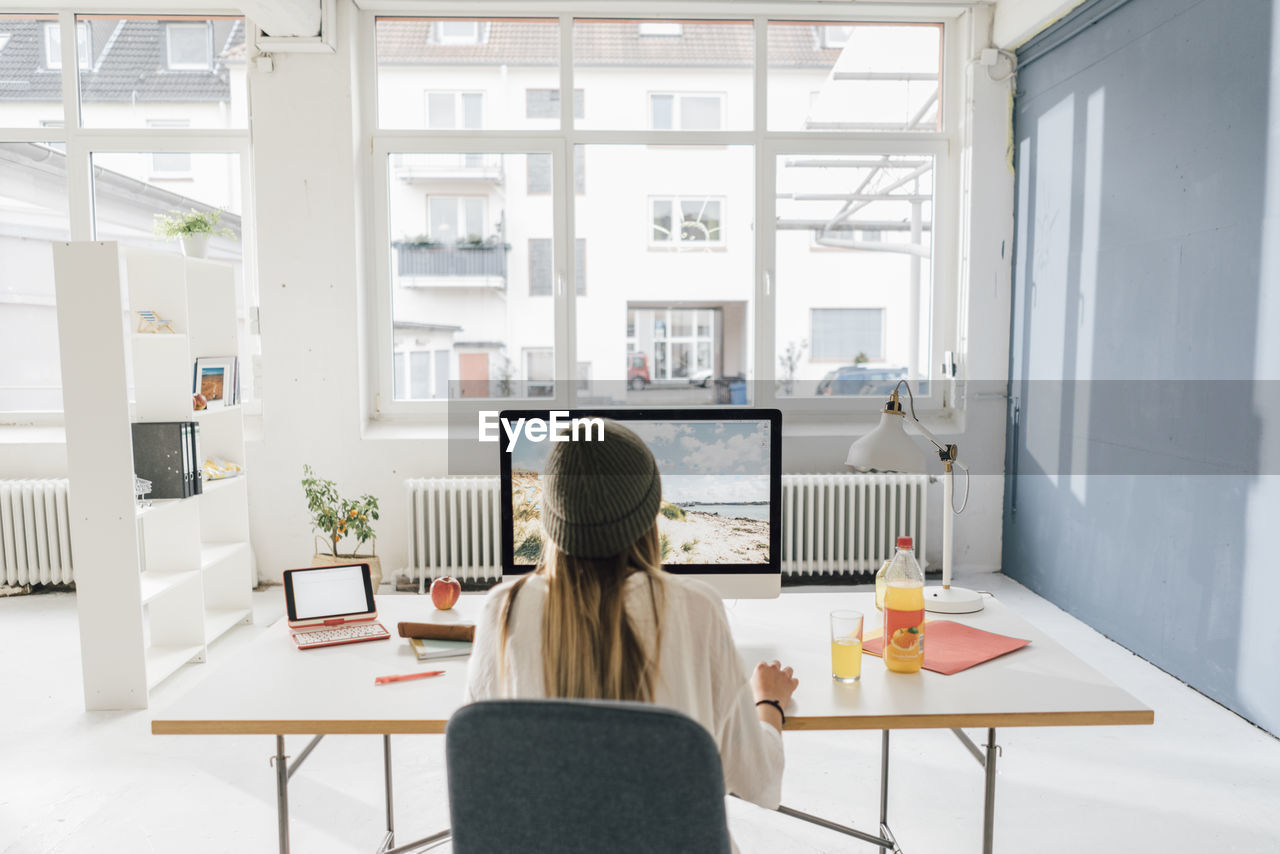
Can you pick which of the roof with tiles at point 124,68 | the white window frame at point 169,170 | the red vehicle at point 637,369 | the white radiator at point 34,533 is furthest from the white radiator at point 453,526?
the roof with tiles at point 124,68

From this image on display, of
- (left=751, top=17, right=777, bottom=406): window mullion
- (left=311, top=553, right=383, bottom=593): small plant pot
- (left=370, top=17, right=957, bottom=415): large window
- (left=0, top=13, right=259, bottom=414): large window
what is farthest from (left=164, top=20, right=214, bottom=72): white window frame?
(left=751, top=17, right=777, bottom=406): window mullion

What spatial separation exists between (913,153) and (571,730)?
4.37 m

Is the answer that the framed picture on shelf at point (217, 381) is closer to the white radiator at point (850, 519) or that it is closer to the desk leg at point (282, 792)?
the desk leg at point (282, 792)

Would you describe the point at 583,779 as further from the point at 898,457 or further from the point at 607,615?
the point at 898,457

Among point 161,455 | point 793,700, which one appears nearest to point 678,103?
point 161,455

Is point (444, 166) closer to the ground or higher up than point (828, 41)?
closer to the ground

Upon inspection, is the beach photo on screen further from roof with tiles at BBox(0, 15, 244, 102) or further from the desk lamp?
roof with tiles at BBox(0, 15, 244, 102)

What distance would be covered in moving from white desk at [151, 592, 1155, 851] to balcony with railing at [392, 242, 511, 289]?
296 centimetres

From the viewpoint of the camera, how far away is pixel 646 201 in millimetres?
4562

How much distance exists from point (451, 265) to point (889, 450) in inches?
Answer: 126

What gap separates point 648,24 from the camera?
14.8ft

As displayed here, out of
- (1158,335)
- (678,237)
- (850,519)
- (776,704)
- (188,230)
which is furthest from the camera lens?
(678,237)

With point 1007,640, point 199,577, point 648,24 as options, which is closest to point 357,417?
point 199,577

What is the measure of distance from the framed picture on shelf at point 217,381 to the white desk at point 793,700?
204 cm
